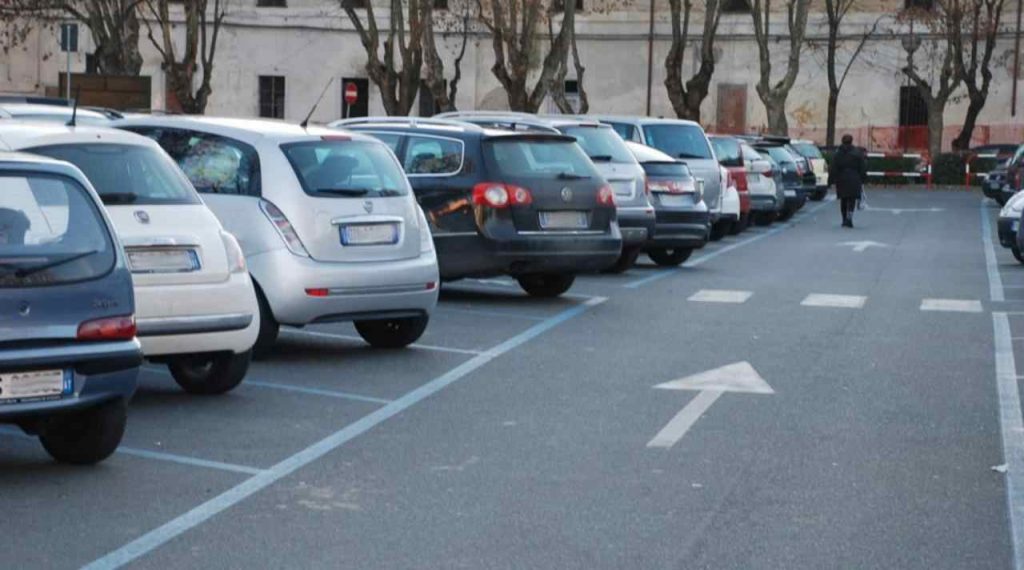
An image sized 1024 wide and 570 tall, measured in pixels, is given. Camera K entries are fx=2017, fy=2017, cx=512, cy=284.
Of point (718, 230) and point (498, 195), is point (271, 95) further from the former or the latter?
point (498, 195)

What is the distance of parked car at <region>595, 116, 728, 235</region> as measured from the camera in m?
29.3

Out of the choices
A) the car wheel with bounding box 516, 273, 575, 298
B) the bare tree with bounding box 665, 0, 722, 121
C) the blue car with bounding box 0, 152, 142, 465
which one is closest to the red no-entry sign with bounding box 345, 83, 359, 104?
the bare tree with bounding box 665, 0, 722, 121

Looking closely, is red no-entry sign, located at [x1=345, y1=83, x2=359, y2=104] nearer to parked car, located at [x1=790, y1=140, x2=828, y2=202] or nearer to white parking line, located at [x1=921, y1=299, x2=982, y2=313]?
parked car, located at [x1=790, y1=140, x2=828, y2=202]

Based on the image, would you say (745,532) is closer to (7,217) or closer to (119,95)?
(7,217)

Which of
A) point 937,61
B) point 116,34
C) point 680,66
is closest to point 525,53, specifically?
point 116,34

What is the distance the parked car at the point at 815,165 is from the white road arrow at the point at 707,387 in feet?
119

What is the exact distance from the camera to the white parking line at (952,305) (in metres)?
19.6

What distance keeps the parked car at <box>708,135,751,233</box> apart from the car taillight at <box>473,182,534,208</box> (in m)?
15.4

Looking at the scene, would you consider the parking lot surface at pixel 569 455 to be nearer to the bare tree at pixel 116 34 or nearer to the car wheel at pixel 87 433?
the car wheel at pixel 87 433

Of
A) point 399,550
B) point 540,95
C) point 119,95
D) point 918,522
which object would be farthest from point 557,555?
point 540,95

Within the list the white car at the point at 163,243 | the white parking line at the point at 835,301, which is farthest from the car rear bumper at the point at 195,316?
the white parking line at the point at 835,301

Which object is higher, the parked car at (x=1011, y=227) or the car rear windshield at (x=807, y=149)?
the car rear windshield at (x=807, y=149)

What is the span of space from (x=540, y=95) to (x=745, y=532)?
1673 inches

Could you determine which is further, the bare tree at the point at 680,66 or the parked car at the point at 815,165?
the bare tree at the point at 680,66
